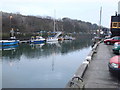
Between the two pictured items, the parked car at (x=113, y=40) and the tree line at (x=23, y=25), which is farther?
the tree line at (x=23, y=25)

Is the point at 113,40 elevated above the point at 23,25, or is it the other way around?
the point at 23,25

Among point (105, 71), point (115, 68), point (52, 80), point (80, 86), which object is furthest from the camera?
point (52, 80)

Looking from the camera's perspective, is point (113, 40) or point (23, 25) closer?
point (113, 40)

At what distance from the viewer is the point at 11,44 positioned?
3925cm

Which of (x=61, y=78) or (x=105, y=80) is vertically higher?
(x=105, y=80)

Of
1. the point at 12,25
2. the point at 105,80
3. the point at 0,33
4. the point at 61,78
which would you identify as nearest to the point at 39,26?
the point at 12,25

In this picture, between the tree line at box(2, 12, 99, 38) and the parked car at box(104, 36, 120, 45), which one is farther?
the tree line at box(2, 12, 99, 38)

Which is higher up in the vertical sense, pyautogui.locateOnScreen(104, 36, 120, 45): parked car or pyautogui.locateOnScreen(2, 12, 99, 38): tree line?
pyautogui.locateOnScreen(2, 12, 99, 38): tree line

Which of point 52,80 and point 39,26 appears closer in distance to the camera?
point 52,80

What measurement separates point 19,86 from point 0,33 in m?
42.5

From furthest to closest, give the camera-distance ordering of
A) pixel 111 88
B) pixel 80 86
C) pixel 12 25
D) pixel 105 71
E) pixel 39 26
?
pixel 39 26 → pixel 12 25 → pixel 105 71 → pixel 111 88 → pixel 80 86

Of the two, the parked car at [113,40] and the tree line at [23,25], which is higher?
the tree line at [23,25]

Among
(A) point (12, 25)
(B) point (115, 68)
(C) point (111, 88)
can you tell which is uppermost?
(A) point (12, 25)

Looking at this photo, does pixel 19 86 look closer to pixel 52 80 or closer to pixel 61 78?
pixel 52 80
